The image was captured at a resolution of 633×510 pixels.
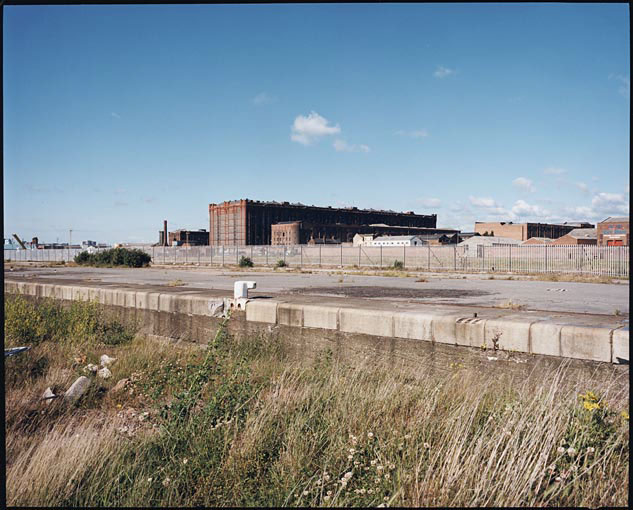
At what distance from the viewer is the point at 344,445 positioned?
149 inches

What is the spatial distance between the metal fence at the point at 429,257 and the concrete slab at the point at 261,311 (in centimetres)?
2524

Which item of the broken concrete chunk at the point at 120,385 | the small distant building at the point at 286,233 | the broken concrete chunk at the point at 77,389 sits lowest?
the broken concrete chunk at the point at 120,385

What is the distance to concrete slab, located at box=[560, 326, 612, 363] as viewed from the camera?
440 cm

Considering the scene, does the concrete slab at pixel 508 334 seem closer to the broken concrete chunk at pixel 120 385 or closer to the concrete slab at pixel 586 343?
the concrete slab at pixel 586 343

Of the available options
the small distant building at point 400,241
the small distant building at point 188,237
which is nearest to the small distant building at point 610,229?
the small distant building at point 400,241

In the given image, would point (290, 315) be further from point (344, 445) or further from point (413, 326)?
point (344, 445)

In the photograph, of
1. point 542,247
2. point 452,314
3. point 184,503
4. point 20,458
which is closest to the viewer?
point 184,503

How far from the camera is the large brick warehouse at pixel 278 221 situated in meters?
78.5

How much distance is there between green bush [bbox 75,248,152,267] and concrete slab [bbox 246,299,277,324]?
3505 centimetres

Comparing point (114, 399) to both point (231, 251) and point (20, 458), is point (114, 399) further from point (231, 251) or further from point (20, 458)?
point (231, 251)

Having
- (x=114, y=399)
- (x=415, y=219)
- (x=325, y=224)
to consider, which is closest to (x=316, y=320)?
(x=114, y=399)

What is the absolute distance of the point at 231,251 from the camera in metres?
49.8

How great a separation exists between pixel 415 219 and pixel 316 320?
3976 inches

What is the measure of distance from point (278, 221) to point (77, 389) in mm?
77174
